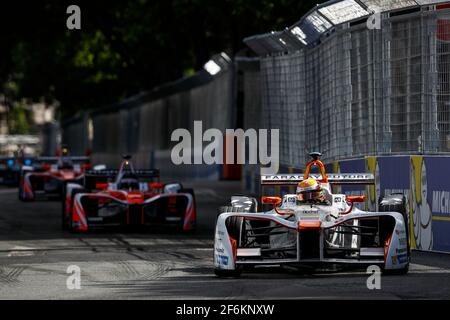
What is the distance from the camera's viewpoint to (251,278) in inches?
529

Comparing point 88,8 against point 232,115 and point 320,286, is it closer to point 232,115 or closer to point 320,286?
point 232,115

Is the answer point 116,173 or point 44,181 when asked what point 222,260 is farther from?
point 44,181

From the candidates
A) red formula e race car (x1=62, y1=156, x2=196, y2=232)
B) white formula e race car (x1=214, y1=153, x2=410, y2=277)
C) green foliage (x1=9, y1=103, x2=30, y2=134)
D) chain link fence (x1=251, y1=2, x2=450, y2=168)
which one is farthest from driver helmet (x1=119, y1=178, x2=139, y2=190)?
green foliage (x1=9, y1=103, x2=30, y2=134)

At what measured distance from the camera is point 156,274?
46.8 ft

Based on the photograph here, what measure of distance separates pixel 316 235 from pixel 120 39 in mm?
41802

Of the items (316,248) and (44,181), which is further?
(44,181)

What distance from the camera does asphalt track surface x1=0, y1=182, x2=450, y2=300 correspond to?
38.9 feet

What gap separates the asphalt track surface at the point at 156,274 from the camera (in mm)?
11844

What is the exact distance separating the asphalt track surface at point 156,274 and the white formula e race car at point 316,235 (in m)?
0.17

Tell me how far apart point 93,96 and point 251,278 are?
6101 centimetres
